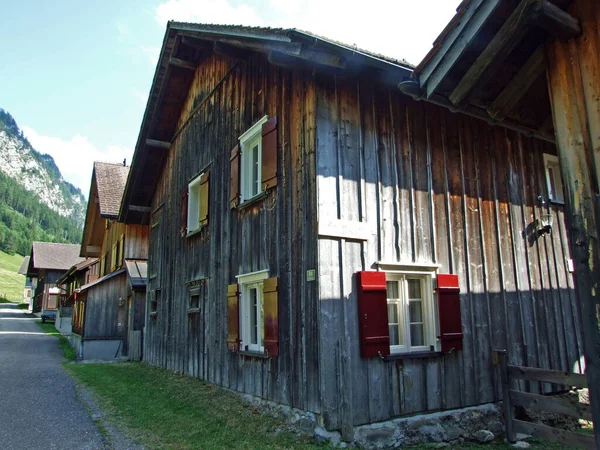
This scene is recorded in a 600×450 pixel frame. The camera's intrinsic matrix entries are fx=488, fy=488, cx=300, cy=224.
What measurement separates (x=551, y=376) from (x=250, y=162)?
6048mm

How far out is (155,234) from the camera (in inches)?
610

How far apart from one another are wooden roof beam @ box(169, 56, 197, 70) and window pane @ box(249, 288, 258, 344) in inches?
265

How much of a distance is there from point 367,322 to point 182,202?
7.47m

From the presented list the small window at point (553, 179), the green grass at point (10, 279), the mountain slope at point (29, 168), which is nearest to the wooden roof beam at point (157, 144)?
the small window at point (553, 179)

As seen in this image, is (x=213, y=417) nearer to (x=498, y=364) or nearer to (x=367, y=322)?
(x=367, y=322)

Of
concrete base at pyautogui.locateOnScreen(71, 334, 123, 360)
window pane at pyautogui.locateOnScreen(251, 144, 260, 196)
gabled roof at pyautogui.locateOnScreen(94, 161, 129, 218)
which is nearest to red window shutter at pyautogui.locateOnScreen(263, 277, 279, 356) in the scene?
window pane at pyautogui.locateOnScreen(251, 144, 260, 196)

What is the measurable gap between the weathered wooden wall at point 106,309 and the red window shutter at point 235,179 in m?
11.4

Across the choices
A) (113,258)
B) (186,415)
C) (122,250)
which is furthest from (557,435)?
(113,258)

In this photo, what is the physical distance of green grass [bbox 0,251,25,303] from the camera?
3095 inches

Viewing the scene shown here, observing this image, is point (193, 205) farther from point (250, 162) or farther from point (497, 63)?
point (497, 63)

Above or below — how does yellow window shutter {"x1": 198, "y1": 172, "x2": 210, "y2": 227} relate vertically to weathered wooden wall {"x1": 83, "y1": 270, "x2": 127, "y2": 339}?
above

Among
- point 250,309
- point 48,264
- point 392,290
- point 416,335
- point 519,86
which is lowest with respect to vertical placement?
point 416,335

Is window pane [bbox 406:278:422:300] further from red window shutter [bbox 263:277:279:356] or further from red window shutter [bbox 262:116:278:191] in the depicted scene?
red window shutter [bbox 262:116:278:191]

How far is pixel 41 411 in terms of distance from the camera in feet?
28.2
